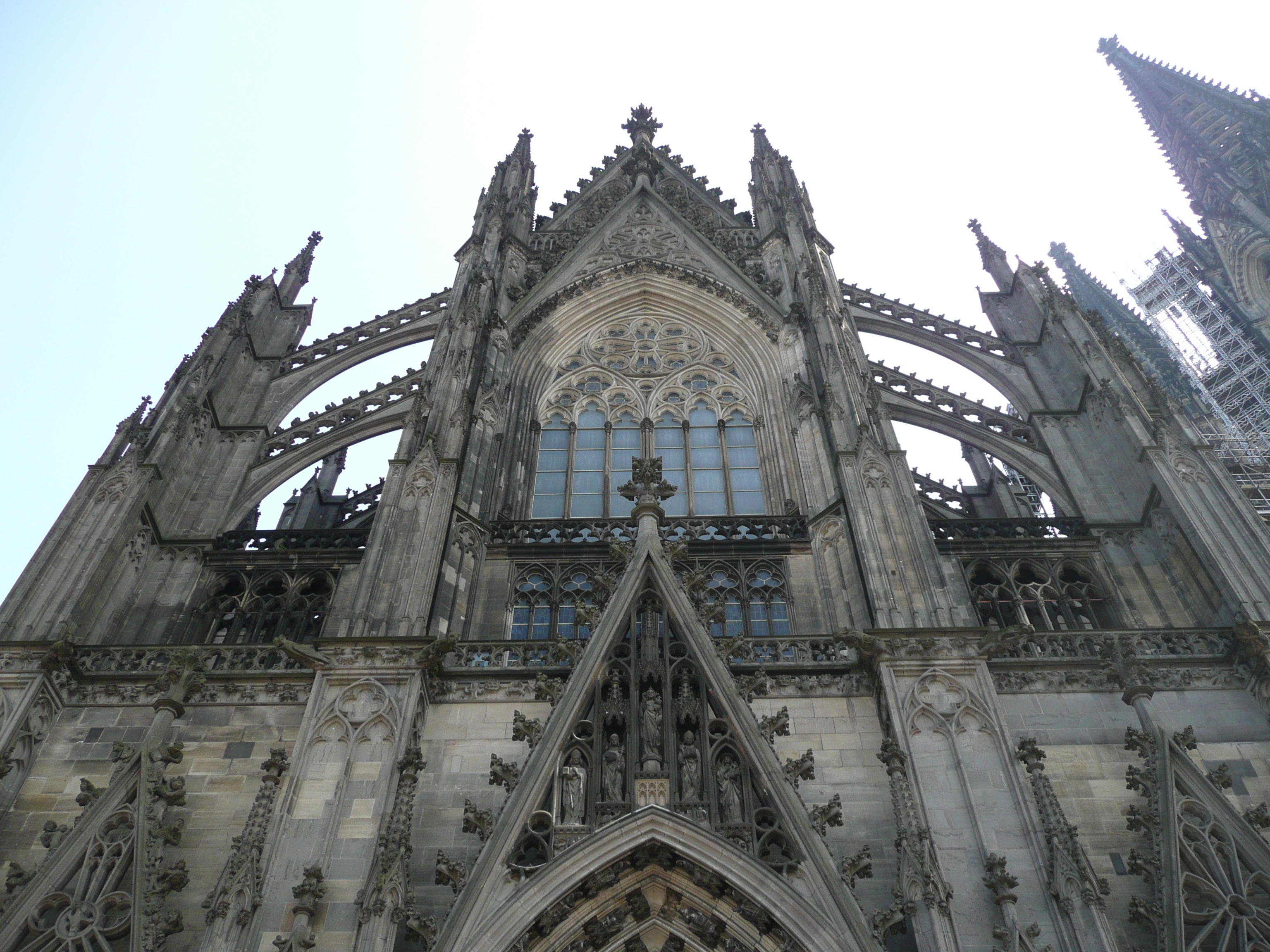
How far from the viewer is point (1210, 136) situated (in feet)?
169

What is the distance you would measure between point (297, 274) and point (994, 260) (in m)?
13.5

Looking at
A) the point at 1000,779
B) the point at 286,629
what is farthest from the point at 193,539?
the point at 1000,779

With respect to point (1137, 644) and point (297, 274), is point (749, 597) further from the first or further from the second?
point (297, 274)

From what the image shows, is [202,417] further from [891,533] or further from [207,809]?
[891,533]

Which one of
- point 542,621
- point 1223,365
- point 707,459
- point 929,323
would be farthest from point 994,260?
Answer: point 1223,365

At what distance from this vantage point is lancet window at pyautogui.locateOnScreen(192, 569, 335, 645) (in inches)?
577

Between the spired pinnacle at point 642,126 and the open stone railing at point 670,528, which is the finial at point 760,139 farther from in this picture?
the open stone railing at point 670,528

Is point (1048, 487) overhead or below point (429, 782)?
overhead

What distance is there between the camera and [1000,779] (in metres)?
10.8

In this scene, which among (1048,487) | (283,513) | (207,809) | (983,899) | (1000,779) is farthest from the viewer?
(283,513)

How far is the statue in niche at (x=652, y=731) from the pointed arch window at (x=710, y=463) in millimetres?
5539

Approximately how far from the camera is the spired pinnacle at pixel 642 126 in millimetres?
27625

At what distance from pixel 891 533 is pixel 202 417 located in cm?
1039

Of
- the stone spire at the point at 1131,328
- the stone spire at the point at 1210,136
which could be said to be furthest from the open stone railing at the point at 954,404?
the stone spire at the point at 1210,136
